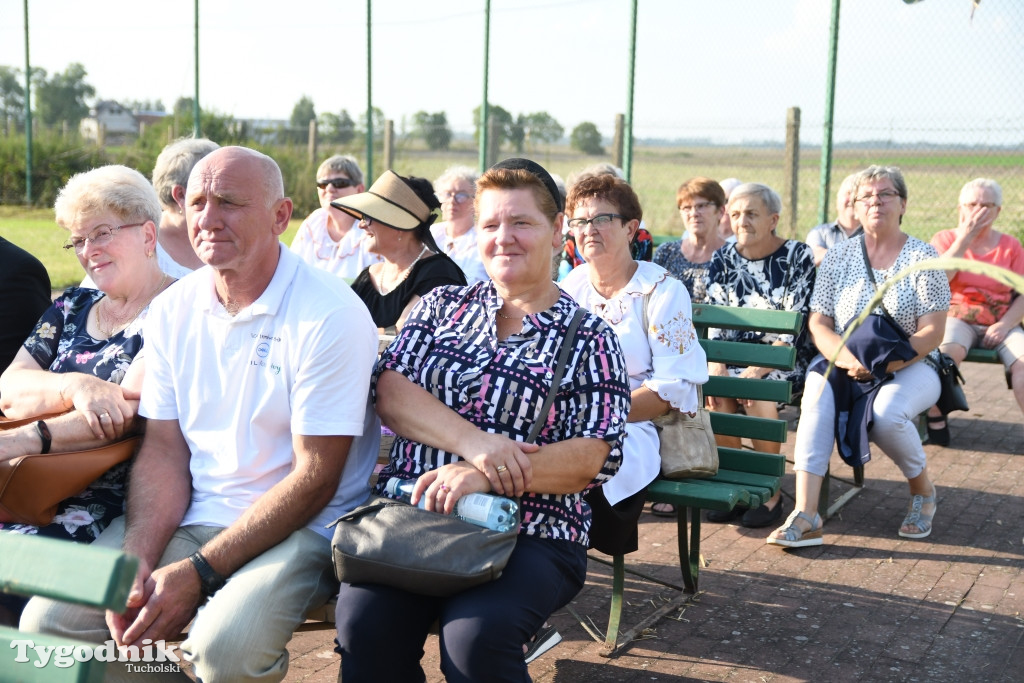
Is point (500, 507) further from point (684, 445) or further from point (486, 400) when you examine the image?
point (684, 445)

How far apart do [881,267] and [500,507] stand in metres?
3.15

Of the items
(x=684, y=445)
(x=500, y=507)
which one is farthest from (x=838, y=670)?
(x=500, y=507)

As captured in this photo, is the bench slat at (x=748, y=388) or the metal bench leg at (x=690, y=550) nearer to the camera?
the metal bench leg at (x=690, y=550)

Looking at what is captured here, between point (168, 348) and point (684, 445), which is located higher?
point (168, 348)

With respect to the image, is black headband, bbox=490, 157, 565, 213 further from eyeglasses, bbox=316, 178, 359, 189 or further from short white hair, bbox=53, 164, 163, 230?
eyeglasses, bbox=316, 178, 359, 189

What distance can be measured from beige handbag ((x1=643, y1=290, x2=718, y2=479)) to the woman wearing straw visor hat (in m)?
1.19

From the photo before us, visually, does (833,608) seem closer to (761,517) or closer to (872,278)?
(761,517)

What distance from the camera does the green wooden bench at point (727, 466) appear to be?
3.63 m

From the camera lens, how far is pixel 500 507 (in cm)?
254

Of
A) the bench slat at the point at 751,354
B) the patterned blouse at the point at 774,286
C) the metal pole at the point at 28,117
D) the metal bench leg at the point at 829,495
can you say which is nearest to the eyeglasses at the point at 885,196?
the patterned blouse at the point at 774,286

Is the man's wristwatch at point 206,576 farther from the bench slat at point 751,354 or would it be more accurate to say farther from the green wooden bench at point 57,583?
the bench slat at point 751,354

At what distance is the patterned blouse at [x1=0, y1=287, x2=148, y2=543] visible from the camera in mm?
2891

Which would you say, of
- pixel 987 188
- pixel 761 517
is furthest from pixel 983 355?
pixel 761 517

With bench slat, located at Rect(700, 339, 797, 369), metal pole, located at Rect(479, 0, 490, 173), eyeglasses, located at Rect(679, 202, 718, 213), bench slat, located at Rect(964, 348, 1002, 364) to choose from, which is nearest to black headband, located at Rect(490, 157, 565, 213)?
bench slat, located at Rect(700, 339, 797, 369)
